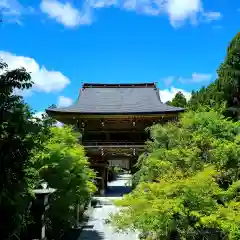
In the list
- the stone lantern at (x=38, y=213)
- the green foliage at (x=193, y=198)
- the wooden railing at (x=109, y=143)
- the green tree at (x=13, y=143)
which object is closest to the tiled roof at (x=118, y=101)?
the wooden railing at (x=109, y=143)

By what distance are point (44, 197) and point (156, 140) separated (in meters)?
7.48

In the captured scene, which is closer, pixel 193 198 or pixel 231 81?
pixel 193 198

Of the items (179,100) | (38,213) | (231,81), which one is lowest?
(38,213)

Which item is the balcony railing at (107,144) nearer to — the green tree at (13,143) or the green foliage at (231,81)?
the green foliage at (231,81)

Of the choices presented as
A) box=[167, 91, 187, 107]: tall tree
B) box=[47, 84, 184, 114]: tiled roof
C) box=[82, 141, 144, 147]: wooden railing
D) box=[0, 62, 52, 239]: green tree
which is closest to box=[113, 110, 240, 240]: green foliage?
box=[0, 62, 52, 239]: green tree

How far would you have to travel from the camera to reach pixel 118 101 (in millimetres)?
37125

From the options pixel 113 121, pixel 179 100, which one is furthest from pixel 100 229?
pixel 179 100

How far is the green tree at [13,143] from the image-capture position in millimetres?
7520

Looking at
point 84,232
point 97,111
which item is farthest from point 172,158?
point 97,111

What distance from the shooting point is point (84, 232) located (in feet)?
61.6

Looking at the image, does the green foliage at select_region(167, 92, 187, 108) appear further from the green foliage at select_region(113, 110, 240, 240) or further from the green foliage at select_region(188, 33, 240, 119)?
the green foliage at select_region(113, 110, 240, 240)

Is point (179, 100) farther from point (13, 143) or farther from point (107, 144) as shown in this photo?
point (13, 143)

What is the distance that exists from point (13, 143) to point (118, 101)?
29.5 m

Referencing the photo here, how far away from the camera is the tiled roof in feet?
111
